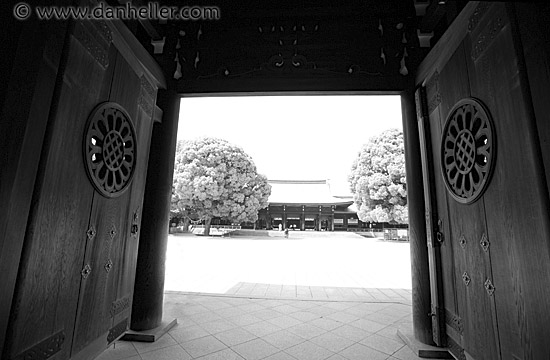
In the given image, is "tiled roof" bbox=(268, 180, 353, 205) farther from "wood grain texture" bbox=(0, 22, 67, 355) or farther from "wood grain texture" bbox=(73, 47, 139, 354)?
"wood grain texture" bbox=(0, 22, 67, 355)

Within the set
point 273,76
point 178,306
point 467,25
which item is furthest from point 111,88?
point 178,306

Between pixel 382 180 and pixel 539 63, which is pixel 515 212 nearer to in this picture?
pixel 539 63

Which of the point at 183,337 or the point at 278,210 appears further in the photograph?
the point at 278,210

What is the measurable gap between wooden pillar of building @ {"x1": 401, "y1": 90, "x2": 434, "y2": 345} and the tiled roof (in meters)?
27.9

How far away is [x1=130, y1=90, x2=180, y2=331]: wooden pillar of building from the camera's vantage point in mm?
2682

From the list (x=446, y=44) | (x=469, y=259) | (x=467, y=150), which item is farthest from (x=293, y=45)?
(x=469, y=259)

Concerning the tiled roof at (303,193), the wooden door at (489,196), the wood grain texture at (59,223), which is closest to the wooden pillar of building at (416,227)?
the wooden door at (489,196)

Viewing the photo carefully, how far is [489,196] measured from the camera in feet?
5.34

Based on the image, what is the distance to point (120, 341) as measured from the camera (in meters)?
2.52

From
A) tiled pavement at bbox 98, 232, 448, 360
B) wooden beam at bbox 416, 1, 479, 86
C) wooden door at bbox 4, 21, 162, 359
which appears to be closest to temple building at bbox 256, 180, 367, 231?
tiled pavement at bbox 98, 232, 448, 360

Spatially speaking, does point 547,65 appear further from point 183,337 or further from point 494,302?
point 183,337

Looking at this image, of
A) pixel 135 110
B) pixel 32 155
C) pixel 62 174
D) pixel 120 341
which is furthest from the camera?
pixel 120 341

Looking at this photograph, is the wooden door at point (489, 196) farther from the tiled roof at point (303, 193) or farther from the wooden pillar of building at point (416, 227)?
the tiled roof at point (303, 193)

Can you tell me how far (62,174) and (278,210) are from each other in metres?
30.0
